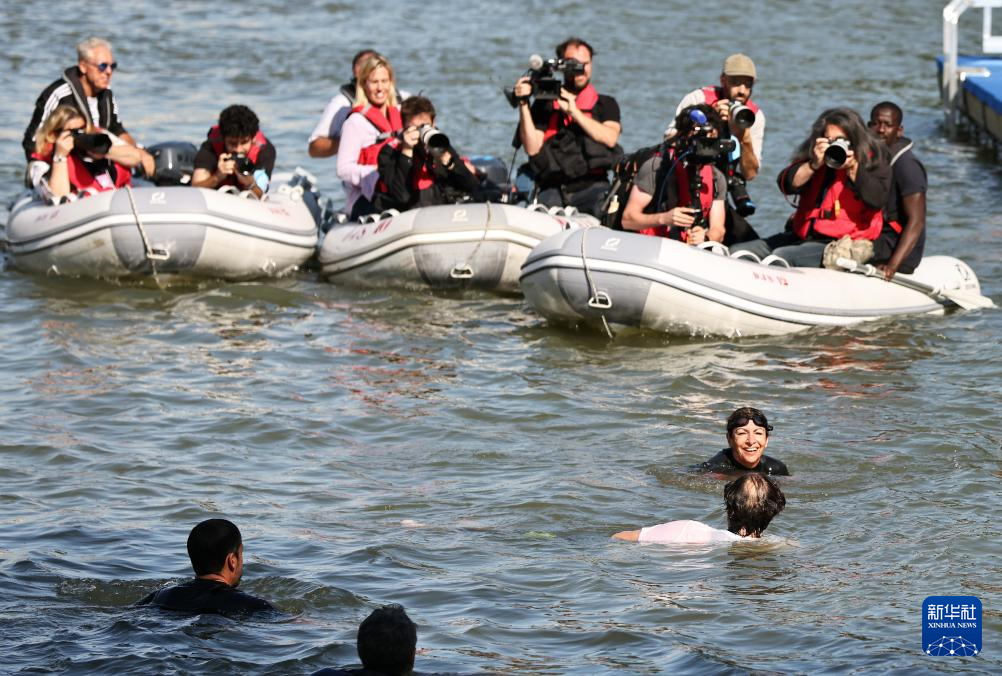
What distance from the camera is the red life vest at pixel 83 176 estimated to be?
11.6 m

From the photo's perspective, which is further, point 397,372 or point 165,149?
point 165,149

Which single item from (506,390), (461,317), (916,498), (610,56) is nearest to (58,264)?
(461,317)

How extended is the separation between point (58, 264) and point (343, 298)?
1.98 metres

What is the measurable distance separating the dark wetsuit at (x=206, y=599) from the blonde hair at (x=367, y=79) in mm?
6398

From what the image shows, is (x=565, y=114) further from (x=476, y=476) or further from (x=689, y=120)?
(x=476, y=476)

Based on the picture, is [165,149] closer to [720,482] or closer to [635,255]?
[635,255]

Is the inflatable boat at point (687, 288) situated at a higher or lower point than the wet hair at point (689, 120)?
lower

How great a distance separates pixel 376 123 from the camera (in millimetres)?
11570

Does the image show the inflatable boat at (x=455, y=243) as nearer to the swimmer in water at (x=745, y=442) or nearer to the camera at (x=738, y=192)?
the camera at (x=738, y=192)

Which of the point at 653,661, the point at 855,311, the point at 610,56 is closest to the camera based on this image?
the point at 653,661

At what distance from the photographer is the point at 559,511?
7242mm

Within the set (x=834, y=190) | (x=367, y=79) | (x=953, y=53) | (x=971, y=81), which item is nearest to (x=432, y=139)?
(x=367, y=79)

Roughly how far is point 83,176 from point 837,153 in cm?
532

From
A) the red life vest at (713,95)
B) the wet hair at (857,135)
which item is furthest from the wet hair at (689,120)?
the wet hair at (857,135)
